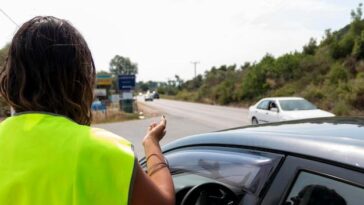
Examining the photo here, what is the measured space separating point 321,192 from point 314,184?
0.11ft

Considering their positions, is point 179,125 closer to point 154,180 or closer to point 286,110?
point 286,110

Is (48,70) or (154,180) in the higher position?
(48,70)

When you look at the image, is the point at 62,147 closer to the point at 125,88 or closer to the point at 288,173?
the point at 288,173

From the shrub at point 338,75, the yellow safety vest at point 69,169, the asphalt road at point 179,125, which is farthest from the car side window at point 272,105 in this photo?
the shrub at point 338,75

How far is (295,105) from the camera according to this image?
16.3m

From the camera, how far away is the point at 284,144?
1955 millimetres

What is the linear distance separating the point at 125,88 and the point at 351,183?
35.0 meters

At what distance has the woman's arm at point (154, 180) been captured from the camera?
1604 millimetres

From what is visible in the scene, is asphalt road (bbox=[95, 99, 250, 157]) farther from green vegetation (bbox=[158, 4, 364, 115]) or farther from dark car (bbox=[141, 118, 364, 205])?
A: dark car (bbox=[141, 118, 364, 205])

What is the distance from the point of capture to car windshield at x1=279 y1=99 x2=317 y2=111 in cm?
1606

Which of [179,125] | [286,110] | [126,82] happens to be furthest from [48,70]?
[126,82]

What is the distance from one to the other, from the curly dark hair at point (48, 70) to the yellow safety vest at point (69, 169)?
15cm

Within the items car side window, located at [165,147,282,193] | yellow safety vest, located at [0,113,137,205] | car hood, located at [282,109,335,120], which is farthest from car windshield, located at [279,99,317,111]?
yellow safety vest, located at [0,113,137,205]

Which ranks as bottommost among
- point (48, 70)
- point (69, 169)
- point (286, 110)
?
point (286, 110)
